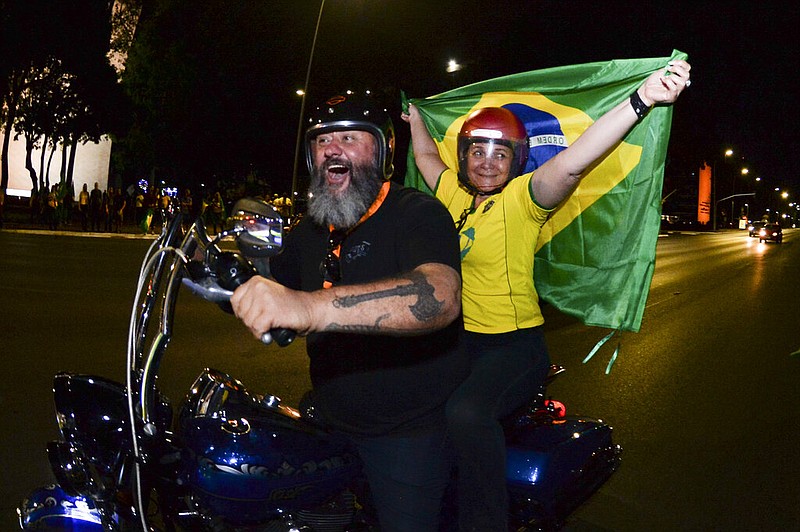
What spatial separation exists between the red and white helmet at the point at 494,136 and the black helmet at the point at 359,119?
1.05m

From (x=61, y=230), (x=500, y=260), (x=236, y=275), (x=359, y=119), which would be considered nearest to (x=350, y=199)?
(x=359, y=119)

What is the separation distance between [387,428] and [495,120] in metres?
1.73

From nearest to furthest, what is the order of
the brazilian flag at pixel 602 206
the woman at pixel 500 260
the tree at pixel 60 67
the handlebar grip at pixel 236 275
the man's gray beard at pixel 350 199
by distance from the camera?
the handlebar grip at pixel 236 275 → the man's gray beard at pixel 350 199 → the woman at pixel 500 260 → the brazilian flag at pixel 602 206 → the tree at pixel 60 67

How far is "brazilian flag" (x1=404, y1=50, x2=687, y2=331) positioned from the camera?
3838mm

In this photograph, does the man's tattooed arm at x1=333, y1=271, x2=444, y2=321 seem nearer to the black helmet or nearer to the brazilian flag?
the black helmet

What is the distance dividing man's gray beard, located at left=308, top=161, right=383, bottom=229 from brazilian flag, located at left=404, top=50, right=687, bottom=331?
5.32 feet

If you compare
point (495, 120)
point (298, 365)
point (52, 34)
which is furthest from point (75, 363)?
point (52, 34)

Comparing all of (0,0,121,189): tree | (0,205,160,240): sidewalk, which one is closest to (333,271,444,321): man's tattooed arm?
(0,205,160,240): sidewalk

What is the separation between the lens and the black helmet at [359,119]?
2.50m

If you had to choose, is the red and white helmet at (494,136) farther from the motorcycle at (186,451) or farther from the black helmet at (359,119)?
the motorcycle at (186,451)

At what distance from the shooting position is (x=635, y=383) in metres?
7.96

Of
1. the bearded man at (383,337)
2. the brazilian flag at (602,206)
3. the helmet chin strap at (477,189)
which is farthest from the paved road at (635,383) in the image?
the bearded man at (383,337)

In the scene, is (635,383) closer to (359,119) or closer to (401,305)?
(359,119)

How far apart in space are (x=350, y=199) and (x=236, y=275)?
725 millimetres
